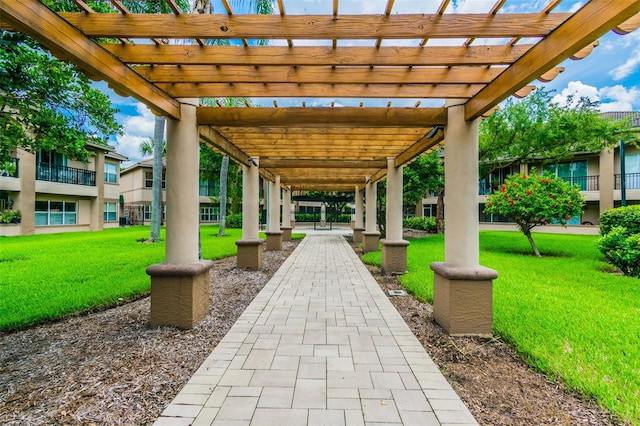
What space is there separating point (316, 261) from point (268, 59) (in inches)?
287

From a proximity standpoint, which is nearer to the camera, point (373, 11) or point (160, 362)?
point (373, 11)

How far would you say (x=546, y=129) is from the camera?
482 inches

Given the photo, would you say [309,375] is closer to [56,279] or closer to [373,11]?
[373,11]

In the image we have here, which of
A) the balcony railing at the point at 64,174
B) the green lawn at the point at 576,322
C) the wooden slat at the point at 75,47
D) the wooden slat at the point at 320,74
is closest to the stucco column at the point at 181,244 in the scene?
the wooden slat at the point at 75,47

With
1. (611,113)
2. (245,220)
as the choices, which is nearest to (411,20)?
(245,220)

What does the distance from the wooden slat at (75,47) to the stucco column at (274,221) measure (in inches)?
341

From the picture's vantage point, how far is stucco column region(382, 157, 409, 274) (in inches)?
317

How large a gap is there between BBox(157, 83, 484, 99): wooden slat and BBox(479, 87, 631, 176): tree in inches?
398

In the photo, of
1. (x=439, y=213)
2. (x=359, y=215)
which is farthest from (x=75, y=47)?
(x=439, y=213)

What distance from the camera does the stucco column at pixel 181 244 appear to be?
13.2ft

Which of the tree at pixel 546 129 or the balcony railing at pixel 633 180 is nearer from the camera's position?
the tree at pixel 546 129

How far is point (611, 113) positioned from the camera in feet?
66.9

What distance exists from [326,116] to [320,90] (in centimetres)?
39

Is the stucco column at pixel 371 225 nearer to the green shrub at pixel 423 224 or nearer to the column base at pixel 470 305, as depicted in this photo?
the column base at pixel 470 305
